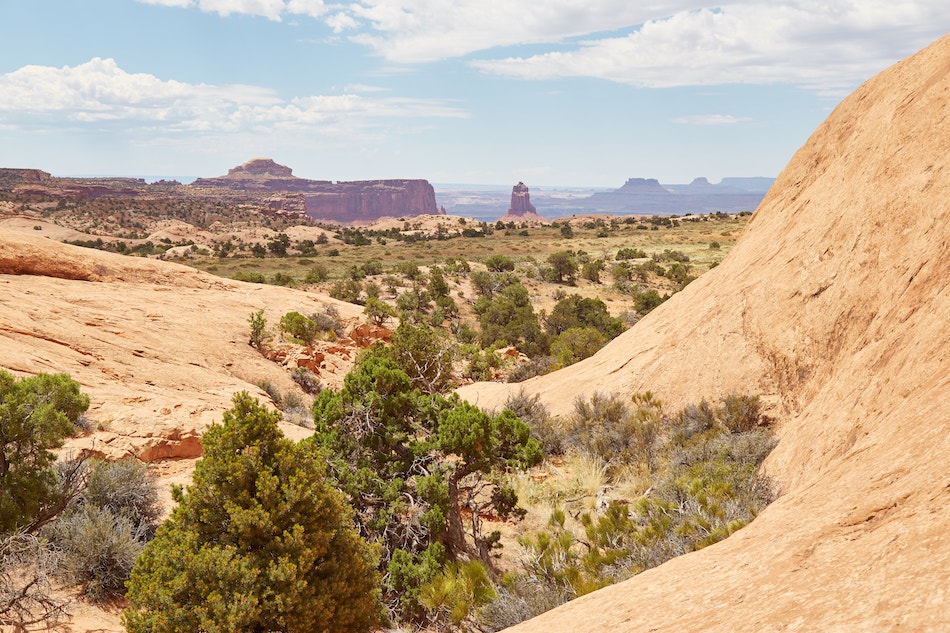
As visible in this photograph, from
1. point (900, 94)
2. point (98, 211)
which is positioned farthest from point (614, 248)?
point (98, 211)

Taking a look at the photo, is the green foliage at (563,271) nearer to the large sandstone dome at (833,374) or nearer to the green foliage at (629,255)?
the green foliage at (629,255)

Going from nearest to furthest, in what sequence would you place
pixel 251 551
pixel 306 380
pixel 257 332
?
pixel 251 551 → pixel 306 380 → pixel 257 332

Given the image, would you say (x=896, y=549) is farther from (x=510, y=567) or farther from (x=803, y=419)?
(x=510, y=567)

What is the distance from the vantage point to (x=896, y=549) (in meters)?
3.18

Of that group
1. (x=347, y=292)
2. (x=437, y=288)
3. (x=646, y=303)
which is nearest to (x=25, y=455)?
(x=347, y=292)

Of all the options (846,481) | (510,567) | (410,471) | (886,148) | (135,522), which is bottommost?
(510,567)

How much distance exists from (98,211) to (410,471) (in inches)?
3723

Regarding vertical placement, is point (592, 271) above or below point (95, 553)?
above

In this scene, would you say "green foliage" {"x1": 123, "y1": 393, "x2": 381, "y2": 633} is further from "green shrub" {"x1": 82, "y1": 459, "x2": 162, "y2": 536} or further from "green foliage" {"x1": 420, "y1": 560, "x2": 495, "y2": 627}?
"green shrub" {"x1": 82, "y1": 459, "x2": 162, "y2": 536}

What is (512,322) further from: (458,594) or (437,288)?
(458,594)

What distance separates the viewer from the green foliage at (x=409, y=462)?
7820 mm

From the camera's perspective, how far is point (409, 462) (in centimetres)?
895

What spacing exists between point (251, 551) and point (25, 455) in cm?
411

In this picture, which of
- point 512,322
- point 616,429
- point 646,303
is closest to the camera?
point 616,429
